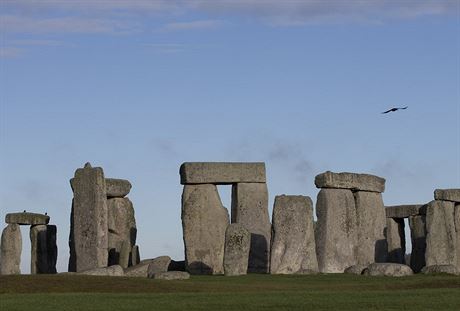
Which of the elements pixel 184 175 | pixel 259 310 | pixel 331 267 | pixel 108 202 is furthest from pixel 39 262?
pixel 259 310

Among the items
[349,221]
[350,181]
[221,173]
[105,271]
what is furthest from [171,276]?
[350,181]

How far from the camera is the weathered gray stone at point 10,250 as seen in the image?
48438mm

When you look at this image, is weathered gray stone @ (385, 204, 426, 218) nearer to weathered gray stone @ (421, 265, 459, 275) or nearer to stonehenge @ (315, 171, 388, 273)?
stonehenge @ (315, 171, 388, 273)

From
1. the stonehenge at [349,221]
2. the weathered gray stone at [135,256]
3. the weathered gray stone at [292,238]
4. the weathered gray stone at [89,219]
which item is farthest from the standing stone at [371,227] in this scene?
the weathered gray stone at [89,219]

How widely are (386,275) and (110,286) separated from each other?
894cm

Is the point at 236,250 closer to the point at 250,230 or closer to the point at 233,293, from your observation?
Answer: the point at 250,230

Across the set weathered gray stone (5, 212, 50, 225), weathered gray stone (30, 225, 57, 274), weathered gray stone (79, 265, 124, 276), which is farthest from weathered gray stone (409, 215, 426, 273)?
weathered gray stone (5, 212, 50, 225)

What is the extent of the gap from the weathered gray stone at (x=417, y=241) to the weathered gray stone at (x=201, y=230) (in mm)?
6909

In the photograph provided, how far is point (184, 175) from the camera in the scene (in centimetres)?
4434

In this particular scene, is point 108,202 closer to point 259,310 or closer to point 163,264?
point 163,264

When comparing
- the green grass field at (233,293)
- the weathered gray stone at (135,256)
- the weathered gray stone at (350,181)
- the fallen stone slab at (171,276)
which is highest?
the weathered gray stone at (350,181)

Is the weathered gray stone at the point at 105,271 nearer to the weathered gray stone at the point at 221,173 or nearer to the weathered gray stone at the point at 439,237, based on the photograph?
the weathered gray stone at the point at 221,173

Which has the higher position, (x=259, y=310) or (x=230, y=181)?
(x=230, y=181)

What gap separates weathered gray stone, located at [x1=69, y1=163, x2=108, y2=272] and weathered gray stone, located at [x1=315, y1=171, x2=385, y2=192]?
7038 millimetres
